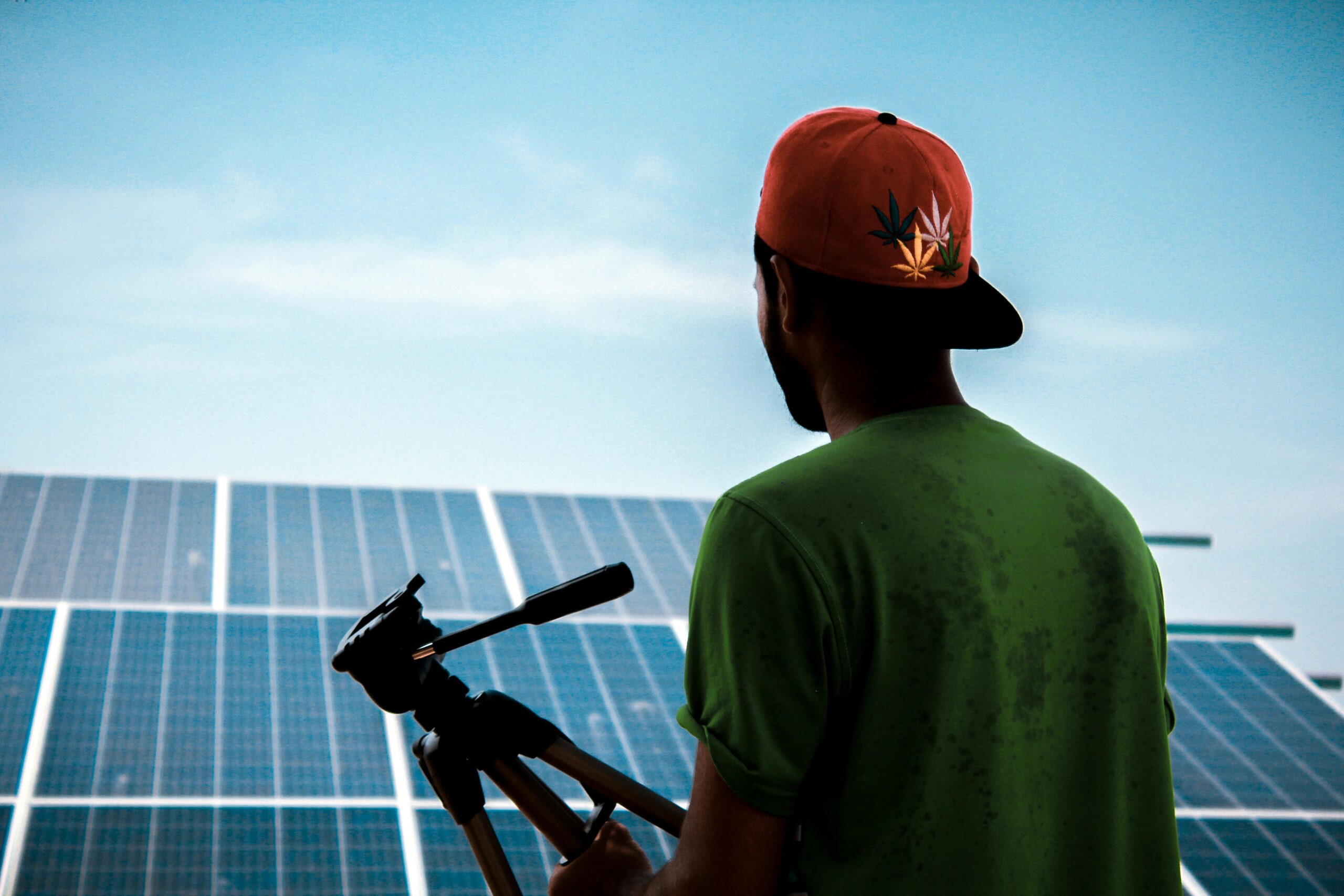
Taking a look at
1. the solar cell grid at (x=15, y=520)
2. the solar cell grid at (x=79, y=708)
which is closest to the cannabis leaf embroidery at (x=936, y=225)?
the solar cell grid at (x=79, y=708)

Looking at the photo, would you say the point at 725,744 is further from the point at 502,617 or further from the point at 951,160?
the point at 951,160

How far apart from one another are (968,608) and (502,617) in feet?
1.53

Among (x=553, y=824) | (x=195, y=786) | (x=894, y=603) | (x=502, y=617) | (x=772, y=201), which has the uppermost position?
(x=772, y=201)

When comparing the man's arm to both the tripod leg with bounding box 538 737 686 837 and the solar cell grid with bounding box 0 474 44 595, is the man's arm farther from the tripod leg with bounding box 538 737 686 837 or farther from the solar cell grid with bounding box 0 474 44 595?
the solar cell grid with bounding box 0 474 44 595

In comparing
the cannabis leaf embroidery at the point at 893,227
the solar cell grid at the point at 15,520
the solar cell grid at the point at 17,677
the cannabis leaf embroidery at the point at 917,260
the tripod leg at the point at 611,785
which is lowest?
the solar cell grid at the point at 15,520

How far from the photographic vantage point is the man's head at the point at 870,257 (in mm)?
1277

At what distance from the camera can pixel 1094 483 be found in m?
1.26

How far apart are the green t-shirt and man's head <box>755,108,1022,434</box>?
95 millimetres

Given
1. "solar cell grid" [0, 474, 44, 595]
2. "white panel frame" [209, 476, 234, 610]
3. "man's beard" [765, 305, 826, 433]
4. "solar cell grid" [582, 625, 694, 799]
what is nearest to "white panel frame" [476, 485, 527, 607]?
"solar cell grid" [582, 625, 694, 799]

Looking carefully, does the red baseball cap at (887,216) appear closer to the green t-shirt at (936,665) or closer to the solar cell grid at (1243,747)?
the green t-shirt at (936,665)

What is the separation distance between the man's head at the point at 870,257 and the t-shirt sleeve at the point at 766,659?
24 cm

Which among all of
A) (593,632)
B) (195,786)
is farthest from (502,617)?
(593,632)

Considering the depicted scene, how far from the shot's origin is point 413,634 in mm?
1324

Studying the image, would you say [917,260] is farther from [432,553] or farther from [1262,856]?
[432,553]
